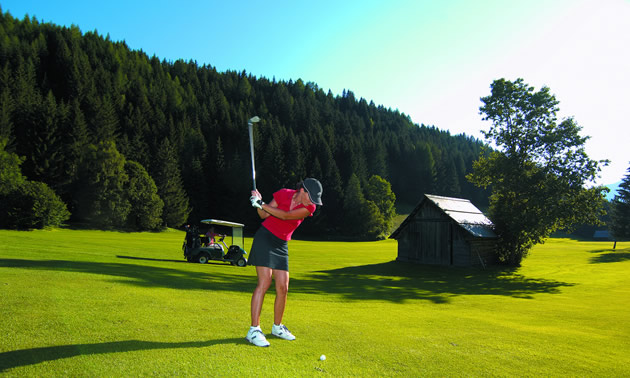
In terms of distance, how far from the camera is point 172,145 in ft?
282

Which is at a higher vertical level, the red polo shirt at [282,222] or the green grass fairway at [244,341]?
the red polo shirt at [282,222]

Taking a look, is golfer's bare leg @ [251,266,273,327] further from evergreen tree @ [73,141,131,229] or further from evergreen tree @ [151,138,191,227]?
evergreen tree @ [151,138,191,227]

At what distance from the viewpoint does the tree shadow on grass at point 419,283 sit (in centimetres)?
1809

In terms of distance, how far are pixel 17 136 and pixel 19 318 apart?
73.1 metres

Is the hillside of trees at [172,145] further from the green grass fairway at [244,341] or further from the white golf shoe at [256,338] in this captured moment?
the white golf shoe at [256,338]

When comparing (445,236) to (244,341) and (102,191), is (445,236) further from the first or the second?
(102,191)

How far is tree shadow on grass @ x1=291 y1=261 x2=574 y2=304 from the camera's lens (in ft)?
59.4

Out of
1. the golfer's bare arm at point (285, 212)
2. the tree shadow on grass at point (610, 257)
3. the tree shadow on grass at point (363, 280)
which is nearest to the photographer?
the golfer's bare arm at point (285, 212)

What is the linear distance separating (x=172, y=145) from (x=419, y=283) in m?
74.7

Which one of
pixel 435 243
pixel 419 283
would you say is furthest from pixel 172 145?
pixel 419 283

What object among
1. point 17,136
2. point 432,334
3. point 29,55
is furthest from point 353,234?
point 29,55

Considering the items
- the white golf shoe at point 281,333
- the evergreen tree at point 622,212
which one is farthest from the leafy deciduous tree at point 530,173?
the evergreen tree at point 622,212

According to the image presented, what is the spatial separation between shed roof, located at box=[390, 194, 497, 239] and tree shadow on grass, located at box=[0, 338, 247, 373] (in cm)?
3026

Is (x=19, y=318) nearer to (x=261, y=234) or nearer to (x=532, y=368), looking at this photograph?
(x=261, y=234)
